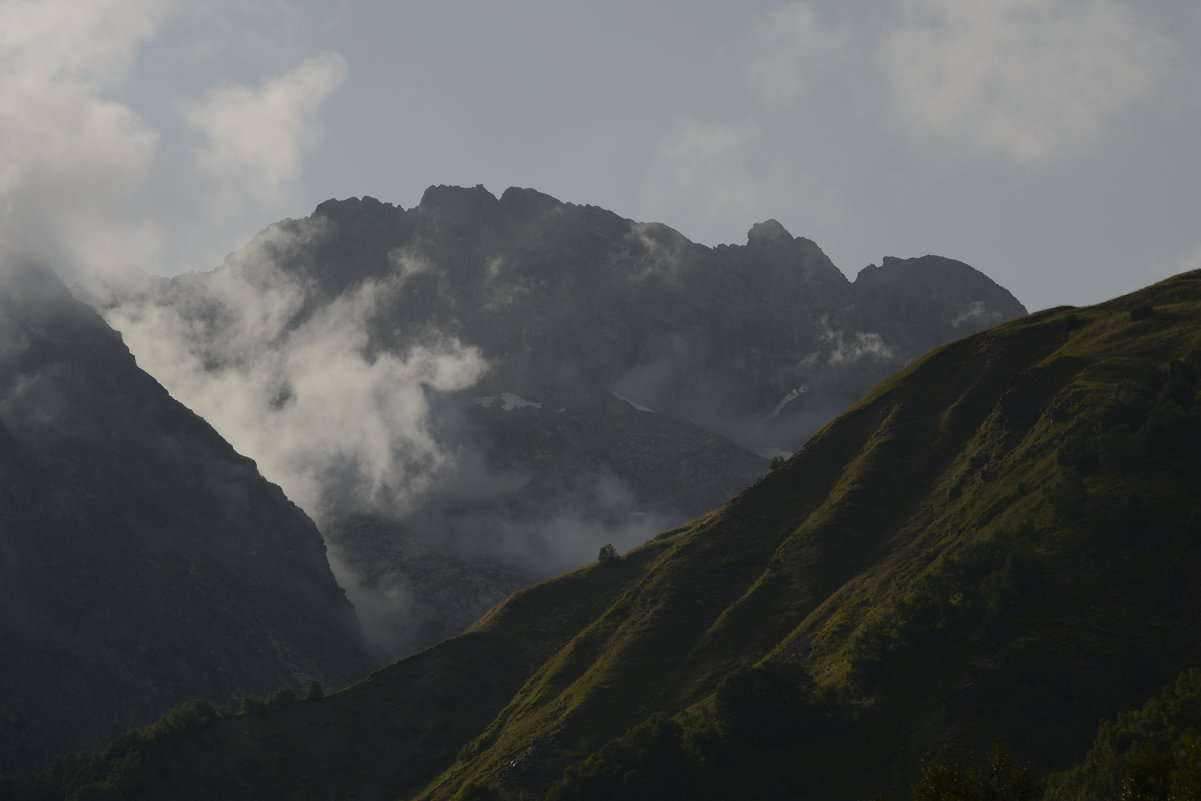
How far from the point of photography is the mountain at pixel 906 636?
443ft

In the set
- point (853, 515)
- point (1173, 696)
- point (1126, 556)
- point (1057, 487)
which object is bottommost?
point (1173, 696)

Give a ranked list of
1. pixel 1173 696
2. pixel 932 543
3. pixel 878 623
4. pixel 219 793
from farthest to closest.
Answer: pixel 219 793 → pixel 932 543 → pixel 878 623 → pixel 1173 696

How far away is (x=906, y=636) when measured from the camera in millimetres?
151250

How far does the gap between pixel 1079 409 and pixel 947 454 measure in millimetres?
24702

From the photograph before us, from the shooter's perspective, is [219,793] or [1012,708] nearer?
[1012,708]

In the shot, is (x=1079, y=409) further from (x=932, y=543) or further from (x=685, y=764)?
(x=685, y=764)

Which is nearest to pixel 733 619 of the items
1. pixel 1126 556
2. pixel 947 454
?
pixel 947 454

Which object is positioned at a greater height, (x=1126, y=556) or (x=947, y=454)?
(x=947, y=454)

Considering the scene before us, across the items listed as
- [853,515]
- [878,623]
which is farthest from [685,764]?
[853,515]

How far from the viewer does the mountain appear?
13488 centimetres

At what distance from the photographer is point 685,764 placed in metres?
151

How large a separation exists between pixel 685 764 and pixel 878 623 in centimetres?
3156

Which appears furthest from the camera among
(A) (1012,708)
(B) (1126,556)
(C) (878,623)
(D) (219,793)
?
(D) (219,793)

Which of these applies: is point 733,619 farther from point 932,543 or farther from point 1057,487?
point 1057,487
